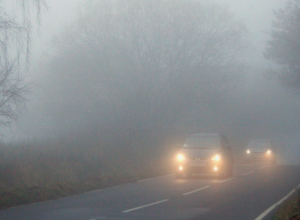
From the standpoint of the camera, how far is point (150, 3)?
3369 centimetres

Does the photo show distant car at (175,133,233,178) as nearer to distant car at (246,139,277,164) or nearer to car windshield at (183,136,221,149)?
car windshield at (183,136,221,149)

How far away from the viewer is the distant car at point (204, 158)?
22047 mm

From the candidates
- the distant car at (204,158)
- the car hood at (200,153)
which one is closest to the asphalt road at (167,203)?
the distant car at (204,158)

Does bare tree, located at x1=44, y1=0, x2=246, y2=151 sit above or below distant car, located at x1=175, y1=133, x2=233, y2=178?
above

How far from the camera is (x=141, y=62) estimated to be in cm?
3416

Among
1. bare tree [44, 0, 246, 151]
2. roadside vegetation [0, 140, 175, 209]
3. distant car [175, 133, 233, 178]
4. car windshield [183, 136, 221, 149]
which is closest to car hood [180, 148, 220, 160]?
distant car [175, 133, 233, 178]

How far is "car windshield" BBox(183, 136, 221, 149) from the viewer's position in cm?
2309

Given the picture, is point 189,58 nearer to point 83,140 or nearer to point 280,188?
point 83,140

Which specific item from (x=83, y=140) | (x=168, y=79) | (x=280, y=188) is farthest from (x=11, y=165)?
(x=168, y=79)

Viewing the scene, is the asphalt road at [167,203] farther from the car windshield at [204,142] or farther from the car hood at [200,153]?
the car windshield at [204,142]

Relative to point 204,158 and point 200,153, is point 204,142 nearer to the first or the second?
point 200,153

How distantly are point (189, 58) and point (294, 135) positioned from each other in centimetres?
3908

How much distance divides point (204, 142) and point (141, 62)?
478 inches

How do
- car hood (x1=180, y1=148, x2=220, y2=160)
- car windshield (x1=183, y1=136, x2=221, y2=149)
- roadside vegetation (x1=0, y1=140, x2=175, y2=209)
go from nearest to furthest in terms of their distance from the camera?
1. roadside vegetation (x1=0, y1=140, x2=175, y2=209)
2. car hood (x1=180, y1=148, x2=220, y2=160)
3. car windshield (x1=183, y1=136, x2=221, y2=149)
